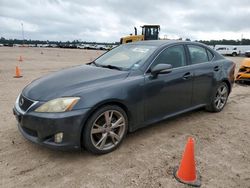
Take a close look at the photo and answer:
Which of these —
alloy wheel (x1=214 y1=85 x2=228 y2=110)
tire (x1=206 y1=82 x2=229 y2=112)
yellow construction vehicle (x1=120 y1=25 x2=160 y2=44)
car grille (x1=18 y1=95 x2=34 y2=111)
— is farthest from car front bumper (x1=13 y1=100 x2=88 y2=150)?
yellow construction vehicle (x1=120 y1=25 x2=160 y2=44)

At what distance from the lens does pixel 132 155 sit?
11.3ft

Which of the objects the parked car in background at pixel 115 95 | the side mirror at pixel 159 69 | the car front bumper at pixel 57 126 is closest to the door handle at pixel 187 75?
Result: the parked car in background at pixel 115 95

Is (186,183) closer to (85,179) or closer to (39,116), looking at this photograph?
(85,179)

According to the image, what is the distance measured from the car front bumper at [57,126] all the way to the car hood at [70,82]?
0.86 feet

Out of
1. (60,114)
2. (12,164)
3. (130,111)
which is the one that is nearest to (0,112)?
(12,164)

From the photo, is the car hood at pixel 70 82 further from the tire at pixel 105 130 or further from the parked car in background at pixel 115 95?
the tire at pixel 105 130

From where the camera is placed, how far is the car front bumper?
303 cm

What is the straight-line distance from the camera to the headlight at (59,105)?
3.07 metres

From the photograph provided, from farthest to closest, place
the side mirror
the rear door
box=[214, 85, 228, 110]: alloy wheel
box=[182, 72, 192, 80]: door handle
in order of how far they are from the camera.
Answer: box=[214, 85, 228, 110]: alloy wheel
the rear door
box=[182, 72, 192, 80]: door handle
the side mirror

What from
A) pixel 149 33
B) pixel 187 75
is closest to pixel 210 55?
pixel 187 75

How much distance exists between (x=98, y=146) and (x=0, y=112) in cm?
292

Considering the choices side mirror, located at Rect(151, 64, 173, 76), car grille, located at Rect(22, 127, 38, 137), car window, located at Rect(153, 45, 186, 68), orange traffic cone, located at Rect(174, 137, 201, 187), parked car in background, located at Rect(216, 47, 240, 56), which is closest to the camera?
orange traffic cone, located at Rect(174, 137, 201, 187)

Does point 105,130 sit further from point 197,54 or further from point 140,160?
point 197,54

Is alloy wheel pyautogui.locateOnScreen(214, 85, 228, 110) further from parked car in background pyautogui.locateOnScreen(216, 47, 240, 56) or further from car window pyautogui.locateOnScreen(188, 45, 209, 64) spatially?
parked car in background pyautogui.locateOnScreen(216, 47, 240, 56)
